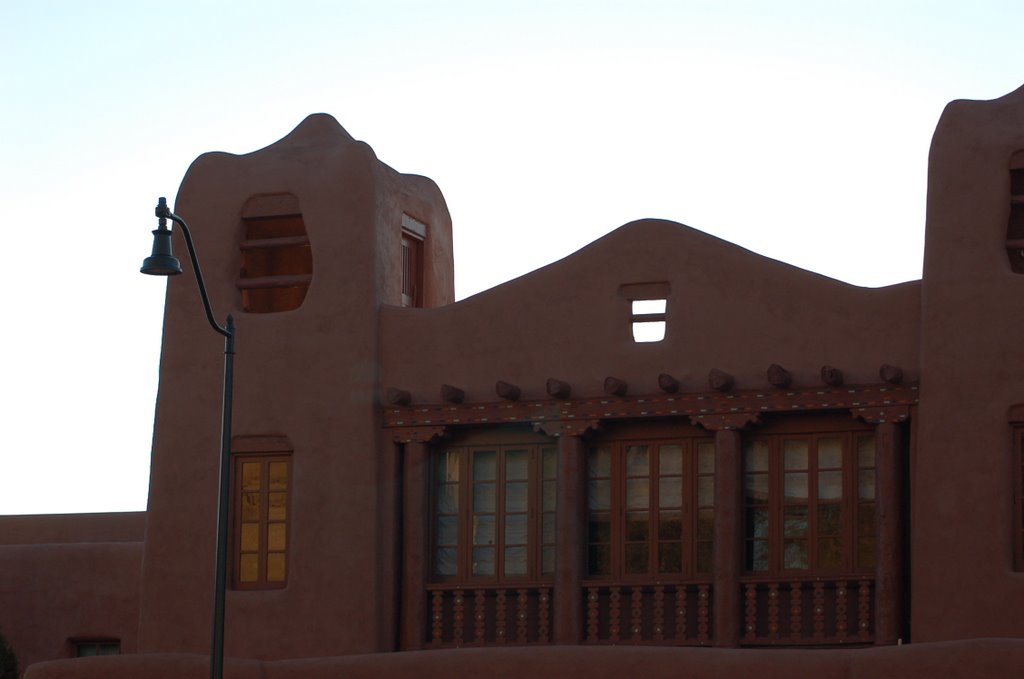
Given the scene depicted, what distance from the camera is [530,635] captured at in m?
21.5

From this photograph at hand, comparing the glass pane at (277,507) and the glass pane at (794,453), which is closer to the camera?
the glass pane at (794,453)

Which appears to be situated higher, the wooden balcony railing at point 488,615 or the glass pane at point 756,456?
the glass pane at point 756,456

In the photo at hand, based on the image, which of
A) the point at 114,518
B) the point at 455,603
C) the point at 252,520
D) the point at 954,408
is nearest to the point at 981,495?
the point at 954,408

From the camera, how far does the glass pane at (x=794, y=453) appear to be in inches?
818

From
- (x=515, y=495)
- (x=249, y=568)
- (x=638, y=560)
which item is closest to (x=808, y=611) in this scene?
(x=638, y=560)

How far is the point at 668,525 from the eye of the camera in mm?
21250

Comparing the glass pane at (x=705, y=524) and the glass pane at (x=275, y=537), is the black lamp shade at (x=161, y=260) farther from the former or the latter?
the glass pane at (x=705, y=524)

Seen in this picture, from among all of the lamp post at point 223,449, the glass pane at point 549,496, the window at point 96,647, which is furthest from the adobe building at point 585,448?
the lamp post at point 223,449

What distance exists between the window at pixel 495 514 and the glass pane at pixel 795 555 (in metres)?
2.72

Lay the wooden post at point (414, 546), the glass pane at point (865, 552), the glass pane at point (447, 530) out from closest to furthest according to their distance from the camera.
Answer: the glass pane at point (865, 552)
the wooden post at point (414, 546)
the glass pane at point (447, 530)

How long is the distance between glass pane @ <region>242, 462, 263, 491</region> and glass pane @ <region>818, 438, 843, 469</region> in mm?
Result: 6780

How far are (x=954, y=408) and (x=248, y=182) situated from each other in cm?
926

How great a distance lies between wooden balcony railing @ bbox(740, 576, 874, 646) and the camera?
2005cm

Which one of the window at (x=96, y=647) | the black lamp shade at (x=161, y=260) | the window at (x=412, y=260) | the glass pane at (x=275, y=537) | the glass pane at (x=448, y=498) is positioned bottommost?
the window at (x=96, y=647)
